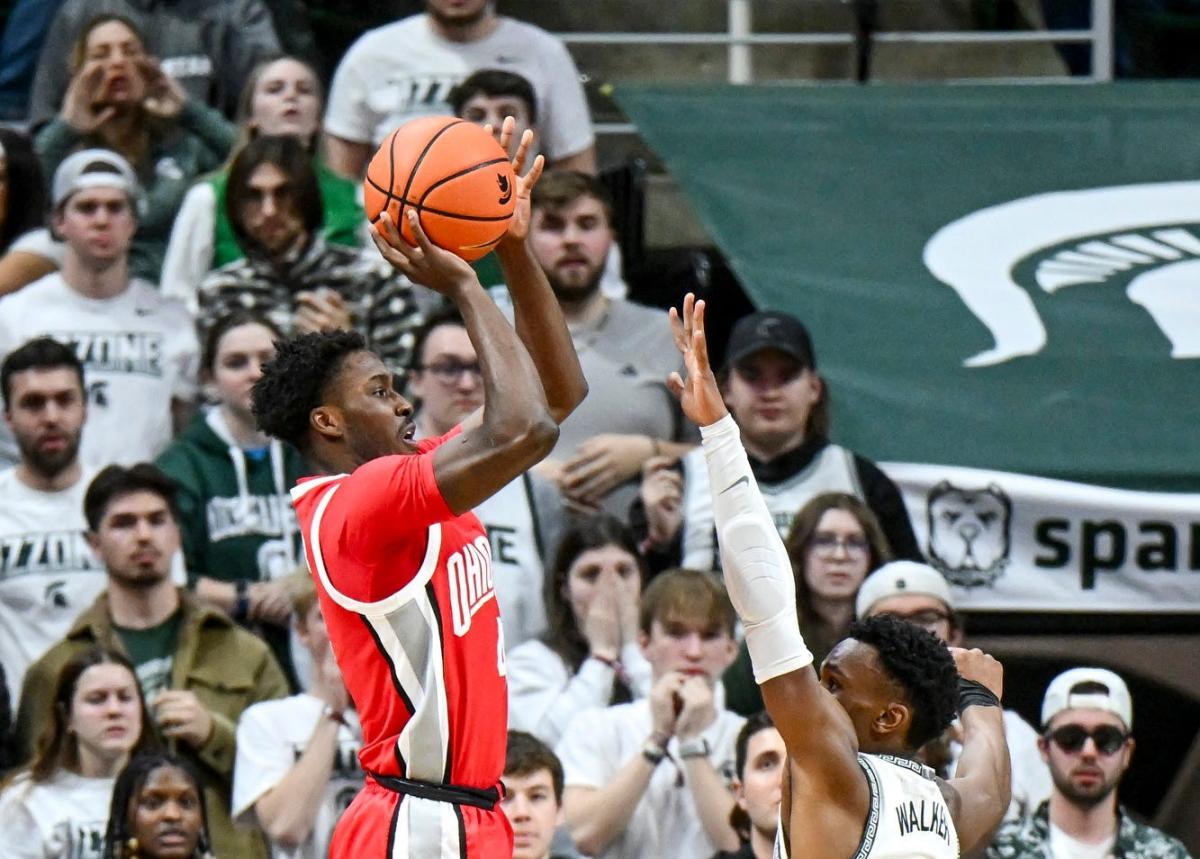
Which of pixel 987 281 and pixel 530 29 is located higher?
pixel 530 29

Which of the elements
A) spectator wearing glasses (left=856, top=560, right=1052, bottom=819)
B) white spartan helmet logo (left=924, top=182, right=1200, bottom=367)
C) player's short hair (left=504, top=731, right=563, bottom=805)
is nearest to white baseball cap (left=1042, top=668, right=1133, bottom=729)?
spectator wearing glasses (left=856, top=560, right=1052, bottom=819)

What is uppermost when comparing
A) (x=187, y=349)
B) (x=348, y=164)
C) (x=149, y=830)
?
(x=348, y=164)

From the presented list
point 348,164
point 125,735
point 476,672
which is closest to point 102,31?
point 348,164

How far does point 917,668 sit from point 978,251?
487cm

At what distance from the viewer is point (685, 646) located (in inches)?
296

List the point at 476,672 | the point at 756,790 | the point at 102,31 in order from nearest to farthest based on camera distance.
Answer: the point at 476,672 → the point at 756,790 → the point at 102,31

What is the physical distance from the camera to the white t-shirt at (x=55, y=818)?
23.9 feet

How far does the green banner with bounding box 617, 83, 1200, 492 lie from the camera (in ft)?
28.0

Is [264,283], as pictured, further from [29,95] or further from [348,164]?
[29,95]

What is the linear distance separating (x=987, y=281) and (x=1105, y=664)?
1.76m

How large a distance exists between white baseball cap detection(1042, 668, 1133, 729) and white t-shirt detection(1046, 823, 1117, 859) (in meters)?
0.35

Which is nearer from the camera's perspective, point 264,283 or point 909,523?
point 909,523

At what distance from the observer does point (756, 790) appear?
6.90m

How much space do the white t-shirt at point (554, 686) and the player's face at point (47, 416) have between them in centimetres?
177
